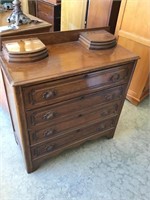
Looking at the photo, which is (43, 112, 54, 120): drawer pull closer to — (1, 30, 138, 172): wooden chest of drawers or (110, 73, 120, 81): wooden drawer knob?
(1, 30, 138, 172): wooden chest of drawers

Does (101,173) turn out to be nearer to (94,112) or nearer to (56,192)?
(56,192)

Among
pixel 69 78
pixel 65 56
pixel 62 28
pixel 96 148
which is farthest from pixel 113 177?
pixel 62 28

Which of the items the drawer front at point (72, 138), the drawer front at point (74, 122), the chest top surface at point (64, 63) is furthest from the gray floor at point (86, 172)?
the chest top surface at point (64, 63)

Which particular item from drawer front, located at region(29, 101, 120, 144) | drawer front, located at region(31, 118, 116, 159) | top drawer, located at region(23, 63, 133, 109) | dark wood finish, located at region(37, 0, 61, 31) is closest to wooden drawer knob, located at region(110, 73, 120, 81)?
top drawer, located at region(23, 63, 133, 109)

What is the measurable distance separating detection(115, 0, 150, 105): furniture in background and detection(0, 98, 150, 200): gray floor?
635 mm

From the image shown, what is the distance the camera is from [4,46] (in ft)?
3.41

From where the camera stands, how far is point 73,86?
3.44 feet

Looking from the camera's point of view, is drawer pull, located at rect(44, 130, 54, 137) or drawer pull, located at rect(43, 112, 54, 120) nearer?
drawer pull, located at rect(43, 112, 54, 120)

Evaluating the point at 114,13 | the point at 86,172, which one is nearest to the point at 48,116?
the point at 86,172

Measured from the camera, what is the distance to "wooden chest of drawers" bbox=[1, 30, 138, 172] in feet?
3.07

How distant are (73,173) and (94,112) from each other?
1.69 ft

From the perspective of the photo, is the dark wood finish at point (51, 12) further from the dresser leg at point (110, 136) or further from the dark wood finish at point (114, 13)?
the dresser leg at point (110, 136)

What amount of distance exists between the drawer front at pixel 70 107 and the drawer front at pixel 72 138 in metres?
0.22

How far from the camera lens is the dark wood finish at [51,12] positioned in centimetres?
126
